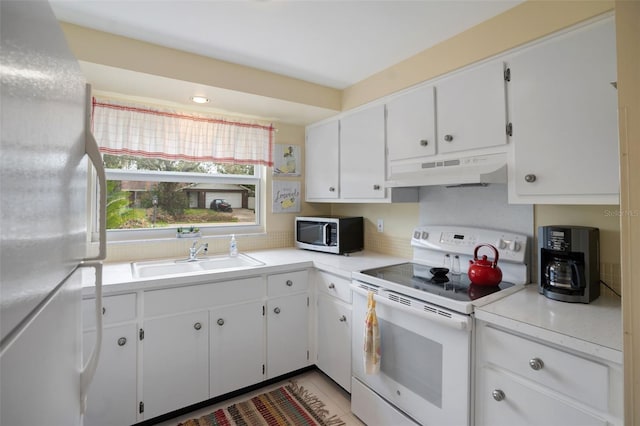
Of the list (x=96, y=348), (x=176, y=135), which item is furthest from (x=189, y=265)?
(x=96, y=348)

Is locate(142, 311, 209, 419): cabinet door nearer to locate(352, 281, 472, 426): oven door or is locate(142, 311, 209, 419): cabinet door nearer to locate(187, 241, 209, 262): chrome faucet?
locate(187, 241, 209, 262): chrome faucet

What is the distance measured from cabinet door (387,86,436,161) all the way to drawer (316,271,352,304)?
0.92m

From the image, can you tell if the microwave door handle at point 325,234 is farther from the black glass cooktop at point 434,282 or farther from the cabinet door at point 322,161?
the black glass cooktop at point 434,282

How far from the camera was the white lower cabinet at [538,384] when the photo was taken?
107 cm

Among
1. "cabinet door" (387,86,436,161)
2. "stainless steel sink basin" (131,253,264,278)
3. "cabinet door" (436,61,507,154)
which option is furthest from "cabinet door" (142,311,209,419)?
"cabinet door" (436,61,507,154)

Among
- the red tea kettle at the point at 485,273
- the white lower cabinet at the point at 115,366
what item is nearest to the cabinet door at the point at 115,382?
the white lower cabinet at the point at 115,366

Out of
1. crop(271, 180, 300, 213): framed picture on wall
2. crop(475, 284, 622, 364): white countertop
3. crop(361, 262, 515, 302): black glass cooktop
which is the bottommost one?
crop(475, 284, 622, 364): white countertop

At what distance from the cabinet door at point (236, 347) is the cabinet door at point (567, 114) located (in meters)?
1.77

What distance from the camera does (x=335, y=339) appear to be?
2.21 meters

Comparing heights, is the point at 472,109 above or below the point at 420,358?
above

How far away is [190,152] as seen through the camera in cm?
256

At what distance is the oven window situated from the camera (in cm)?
155

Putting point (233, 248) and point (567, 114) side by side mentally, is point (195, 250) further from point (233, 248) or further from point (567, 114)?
point (567, 114)

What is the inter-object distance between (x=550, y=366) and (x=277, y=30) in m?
2.02
